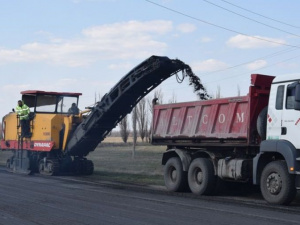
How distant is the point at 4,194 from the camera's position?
16.3 m

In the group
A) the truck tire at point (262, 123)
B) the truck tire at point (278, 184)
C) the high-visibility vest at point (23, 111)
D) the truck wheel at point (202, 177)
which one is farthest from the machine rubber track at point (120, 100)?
the truck tire at point (278, 184)

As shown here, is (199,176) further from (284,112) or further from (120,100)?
(120,100)

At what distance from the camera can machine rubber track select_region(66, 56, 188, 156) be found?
20000mm

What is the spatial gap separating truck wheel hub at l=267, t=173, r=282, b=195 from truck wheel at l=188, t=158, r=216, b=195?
8.35ft

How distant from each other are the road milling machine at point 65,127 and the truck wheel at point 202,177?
4860mm

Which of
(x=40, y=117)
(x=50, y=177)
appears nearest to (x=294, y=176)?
(x=50, y=177)

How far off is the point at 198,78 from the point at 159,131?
92.9 inches

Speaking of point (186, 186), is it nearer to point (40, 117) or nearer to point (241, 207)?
point (241, 207)

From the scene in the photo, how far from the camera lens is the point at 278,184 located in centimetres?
1423

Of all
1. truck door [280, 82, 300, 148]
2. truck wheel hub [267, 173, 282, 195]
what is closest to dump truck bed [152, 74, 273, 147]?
truck door [280, 82, 300, 148]

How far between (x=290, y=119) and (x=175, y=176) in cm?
524

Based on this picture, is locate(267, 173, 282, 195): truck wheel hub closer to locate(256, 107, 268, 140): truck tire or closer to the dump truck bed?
locate(256, 107, 268, 140): truck tire

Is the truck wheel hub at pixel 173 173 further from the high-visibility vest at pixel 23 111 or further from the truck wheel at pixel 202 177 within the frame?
the high-visibility vest at pixel 23 111

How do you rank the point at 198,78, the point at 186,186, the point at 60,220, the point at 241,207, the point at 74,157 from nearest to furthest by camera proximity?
the point at 60,220 < the point at 241,207 < the point at 186,186 < the point at 198,78 < the point at 74,157
